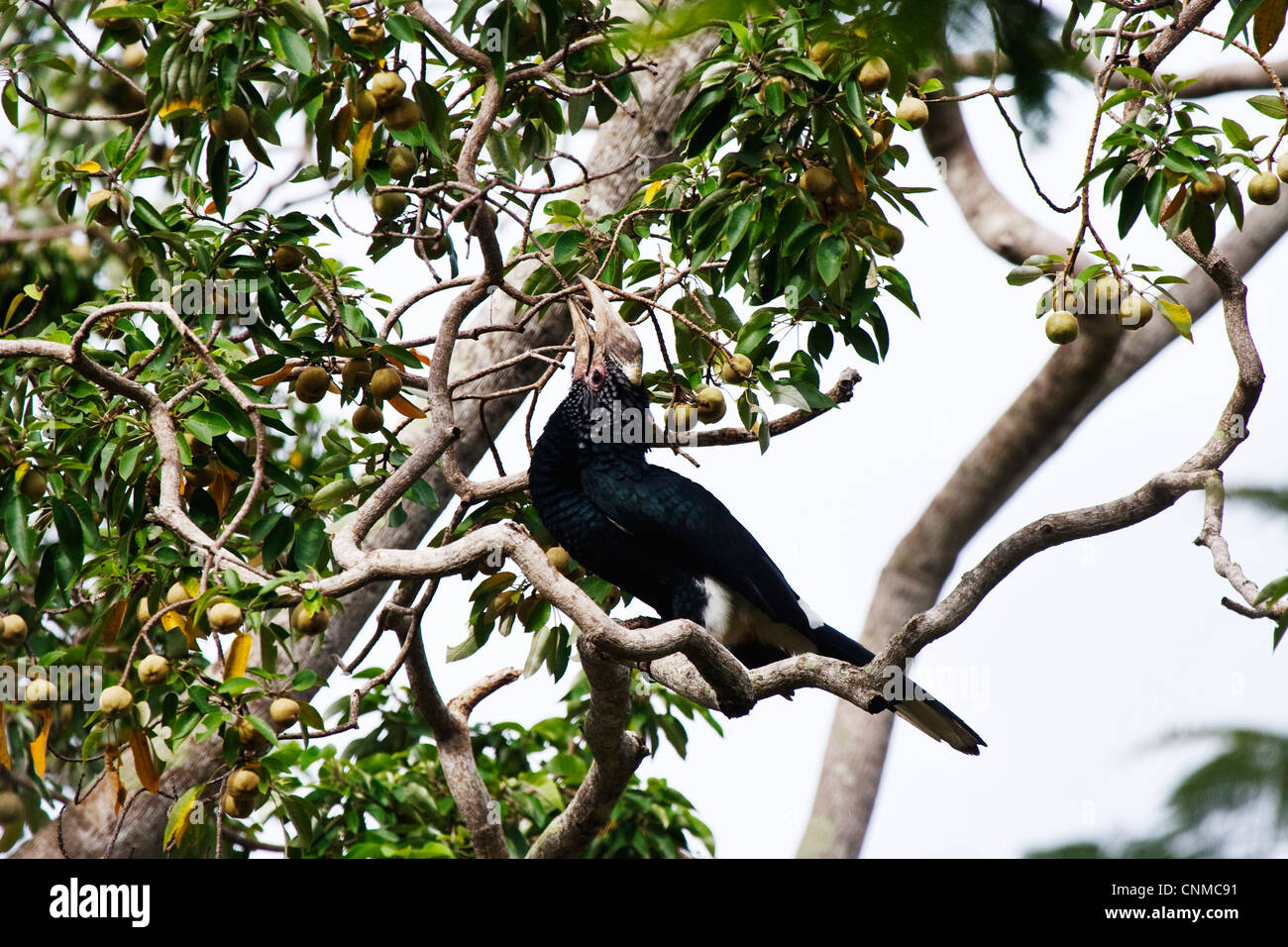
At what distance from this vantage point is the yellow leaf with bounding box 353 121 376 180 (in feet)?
9.25

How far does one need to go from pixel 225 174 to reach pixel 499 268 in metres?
0.63

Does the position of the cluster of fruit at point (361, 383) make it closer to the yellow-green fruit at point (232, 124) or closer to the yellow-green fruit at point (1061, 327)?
the yellow-green fruit at point (232, 124)

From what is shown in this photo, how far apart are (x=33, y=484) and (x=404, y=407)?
2.82 feet

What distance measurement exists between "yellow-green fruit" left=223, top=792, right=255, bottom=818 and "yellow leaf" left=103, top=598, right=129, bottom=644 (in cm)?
62

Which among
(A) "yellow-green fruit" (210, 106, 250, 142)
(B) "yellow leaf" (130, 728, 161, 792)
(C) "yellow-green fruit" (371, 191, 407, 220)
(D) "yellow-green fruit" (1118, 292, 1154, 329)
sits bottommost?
(B) "yellow leaf" (130, 728, 161, 792)

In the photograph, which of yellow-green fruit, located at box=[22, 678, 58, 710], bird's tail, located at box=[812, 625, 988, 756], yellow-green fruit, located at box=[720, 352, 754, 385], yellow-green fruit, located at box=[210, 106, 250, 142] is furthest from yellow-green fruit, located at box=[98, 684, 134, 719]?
bird's tail, located at box=[812, 625, 988, 756]

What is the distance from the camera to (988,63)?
876mm

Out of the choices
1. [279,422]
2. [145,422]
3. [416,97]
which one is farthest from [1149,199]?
[145,422]

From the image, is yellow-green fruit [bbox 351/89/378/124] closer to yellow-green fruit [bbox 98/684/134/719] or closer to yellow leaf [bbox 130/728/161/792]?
yellow-green fruit [bbox 98/684/134/719]

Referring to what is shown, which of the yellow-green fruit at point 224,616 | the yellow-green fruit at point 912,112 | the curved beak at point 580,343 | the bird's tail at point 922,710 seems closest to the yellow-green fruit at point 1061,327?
the yellow-green fruit at point 912,112

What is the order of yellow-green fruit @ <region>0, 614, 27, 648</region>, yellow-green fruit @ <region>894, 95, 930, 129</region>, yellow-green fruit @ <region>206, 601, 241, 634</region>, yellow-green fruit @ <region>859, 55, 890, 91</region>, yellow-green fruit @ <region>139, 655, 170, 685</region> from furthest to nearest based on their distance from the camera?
yellow-green fruit @ <region>0, 614, 27, 648</region>
yellow-green fruit @ <region>894, 95, 930, 129</region>
yellow-green fruit @ <region>139, 655, 170, 685</region>
yellow-green fruit @ <region>206, 601, 241, 634</region>
yellow-green fruit @ <region>859, 55, 890, 91</region>
